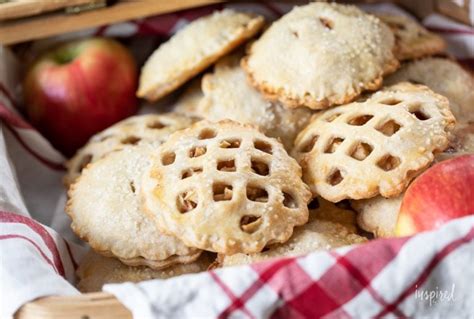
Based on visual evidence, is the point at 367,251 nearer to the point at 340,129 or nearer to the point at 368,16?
the point at 340,129

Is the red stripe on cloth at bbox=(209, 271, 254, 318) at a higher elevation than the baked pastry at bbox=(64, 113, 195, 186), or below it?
higher

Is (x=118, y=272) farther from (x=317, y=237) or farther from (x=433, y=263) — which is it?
(x=433, y=263)

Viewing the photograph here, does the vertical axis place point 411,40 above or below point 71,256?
above

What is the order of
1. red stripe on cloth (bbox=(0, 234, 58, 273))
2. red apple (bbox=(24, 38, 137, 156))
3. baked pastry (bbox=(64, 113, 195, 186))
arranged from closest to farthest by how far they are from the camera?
red stripe on cloth (bbox=(0, 234, 58, 273)) → baked pastry (bbox=(64, 113, 195, 186)) → red apple (bbox=(24, 38, 137, 156))

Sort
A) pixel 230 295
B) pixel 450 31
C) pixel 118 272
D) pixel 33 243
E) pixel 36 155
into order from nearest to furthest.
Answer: pixel 230 295 → pixel 33 243 → pixel 118 272 → pixel 36 155 → pixel 450 31

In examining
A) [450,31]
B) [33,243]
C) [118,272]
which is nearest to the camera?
[33,243]

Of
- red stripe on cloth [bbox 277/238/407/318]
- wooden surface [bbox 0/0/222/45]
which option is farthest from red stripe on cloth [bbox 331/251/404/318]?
wooden surface [bbox 0/0/222/45]

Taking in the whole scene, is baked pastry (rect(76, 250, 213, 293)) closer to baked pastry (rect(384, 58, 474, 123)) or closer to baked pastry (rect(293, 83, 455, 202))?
baked pastry (rect(293, 83, 455, 202))

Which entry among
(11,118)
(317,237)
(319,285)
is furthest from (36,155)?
(319,285)
